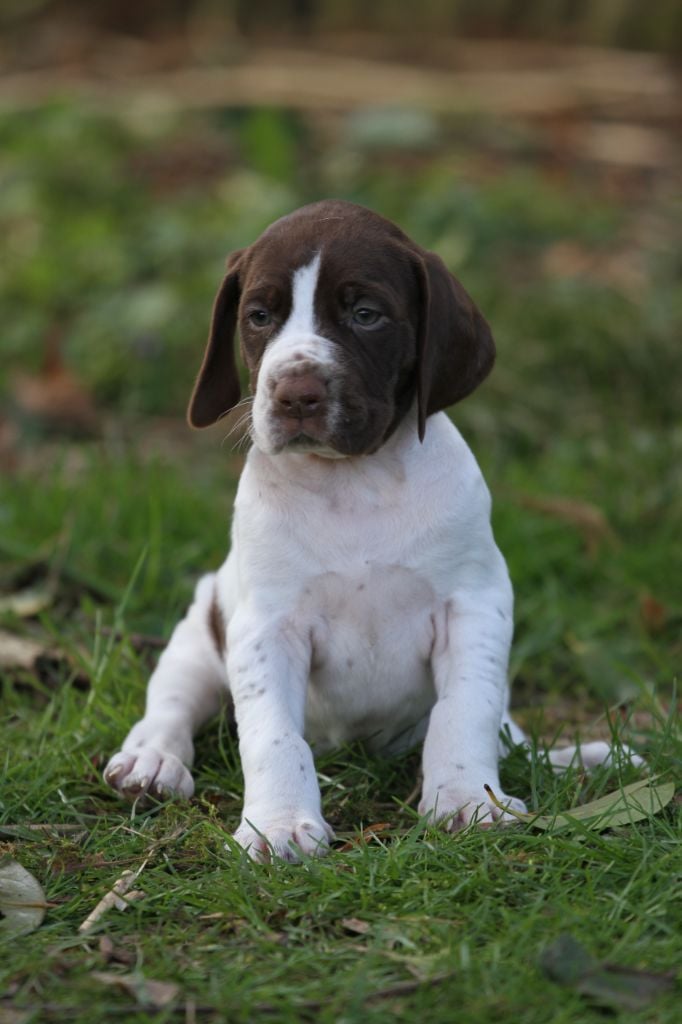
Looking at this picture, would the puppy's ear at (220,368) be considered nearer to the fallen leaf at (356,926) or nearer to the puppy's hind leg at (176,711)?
the puppy's hind leg at (176,711)

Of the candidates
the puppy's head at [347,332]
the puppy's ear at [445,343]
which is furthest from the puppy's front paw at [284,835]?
the puppy's ear at [445,343]

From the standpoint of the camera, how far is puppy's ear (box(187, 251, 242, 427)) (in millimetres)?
4621

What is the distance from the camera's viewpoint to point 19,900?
3729 millimetres

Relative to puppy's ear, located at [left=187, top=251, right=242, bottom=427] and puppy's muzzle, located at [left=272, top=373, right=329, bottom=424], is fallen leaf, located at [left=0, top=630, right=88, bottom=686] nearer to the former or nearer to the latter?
puppy's ear, located at [left=187, top=251, right=242, bottom=427]

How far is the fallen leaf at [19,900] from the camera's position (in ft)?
11.9

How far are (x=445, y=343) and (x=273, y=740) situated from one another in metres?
1.22

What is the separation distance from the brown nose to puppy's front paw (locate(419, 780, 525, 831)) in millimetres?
1078

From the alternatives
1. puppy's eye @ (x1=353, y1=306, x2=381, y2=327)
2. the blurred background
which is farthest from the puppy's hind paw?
the blurred background

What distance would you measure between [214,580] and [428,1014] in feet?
7.74

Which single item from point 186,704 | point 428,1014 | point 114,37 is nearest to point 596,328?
point 186,704

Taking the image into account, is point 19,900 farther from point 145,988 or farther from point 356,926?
point 356,926

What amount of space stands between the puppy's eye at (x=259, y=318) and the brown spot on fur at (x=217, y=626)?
1058 mm

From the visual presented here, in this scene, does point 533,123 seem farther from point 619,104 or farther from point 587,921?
point 587,921

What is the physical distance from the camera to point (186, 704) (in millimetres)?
4863
